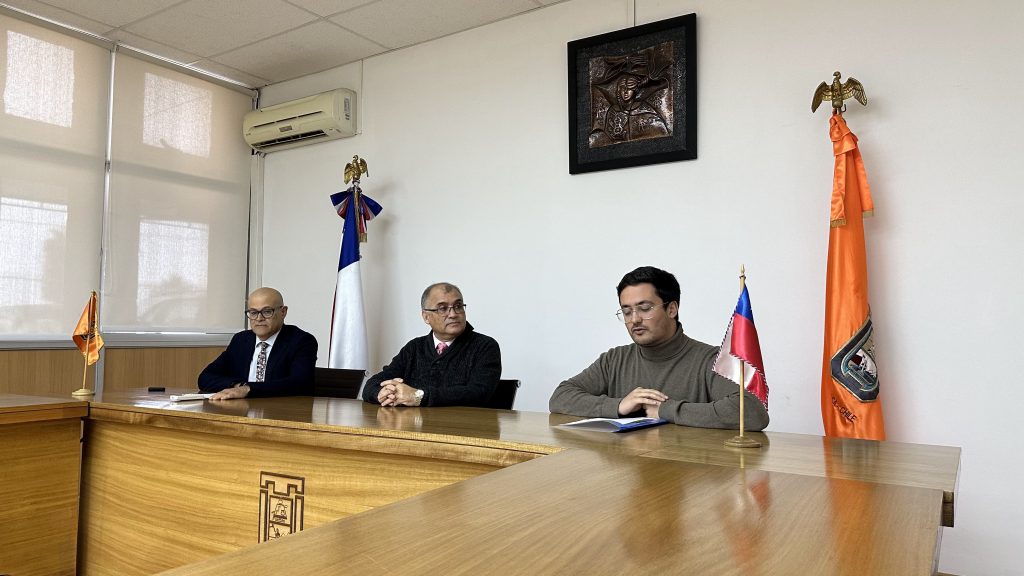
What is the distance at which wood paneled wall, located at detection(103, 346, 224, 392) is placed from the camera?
16.2 feet

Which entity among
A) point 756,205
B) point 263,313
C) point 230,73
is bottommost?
point 263,313

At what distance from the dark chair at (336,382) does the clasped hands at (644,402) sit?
163 cm

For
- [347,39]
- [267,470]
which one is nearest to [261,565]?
[267,470]

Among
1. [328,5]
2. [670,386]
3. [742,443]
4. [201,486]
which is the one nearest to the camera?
[742,443]

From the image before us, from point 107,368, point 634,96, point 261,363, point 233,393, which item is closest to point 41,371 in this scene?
point 107,368

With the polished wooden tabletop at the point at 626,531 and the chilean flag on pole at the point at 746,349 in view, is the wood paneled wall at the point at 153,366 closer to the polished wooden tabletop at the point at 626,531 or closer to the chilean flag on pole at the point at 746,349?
the chilean flag on pole at the point at 746,349

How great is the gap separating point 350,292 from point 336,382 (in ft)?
4.53

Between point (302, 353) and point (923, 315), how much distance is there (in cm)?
294

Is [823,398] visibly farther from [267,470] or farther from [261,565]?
[261,565]

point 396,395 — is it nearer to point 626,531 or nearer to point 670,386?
point 670,386

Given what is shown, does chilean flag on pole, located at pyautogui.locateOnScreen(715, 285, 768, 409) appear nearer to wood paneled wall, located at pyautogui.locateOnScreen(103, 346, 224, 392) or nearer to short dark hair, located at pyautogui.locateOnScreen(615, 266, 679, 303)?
short dark hair, located at pyautogui.locateOnScreen(615, 266, 679, 303)

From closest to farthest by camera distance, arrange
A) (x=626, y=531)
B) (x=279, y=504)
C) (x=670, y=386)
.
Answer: (x=626, y=531), (x=279, y=504), (x=670, y=386)

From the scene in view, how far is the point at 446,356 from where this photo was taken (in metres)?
3.38

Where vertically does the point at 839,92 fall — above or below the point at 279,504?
above
